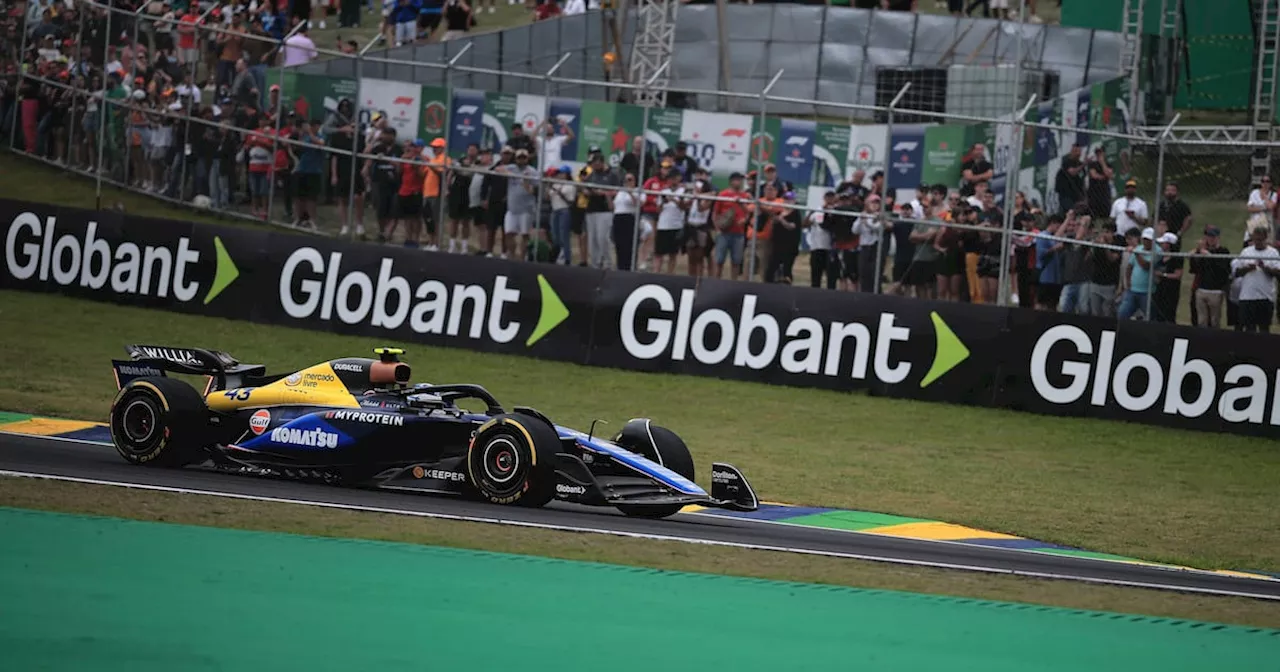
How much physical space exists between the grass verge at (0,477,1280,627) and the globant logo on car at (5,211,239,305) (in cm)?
1031

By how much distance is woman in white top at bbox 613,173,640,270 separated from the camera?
21.7 metres

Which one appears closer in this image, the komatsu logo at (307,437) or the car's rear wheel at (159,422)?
the komatsu logo at (307,437)

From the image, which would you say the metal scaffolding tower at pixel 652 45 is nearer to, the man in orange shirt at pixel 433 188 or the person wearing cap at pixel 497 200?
the man in orange shirt at pixel 433 188

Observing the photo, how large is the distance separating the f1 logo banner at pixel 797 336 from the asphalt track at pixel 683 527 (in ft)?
21.8

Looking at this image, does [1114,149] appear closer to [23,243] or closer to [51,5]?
[23,243]

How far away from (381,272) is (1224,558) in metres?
11.3

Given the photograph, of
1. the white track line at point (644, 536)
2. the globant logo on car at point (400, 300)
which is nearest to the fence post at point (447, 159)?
the globant logo on car at point (400, 300)

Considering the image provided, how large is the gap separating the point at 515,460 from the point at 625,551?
1.33 meters

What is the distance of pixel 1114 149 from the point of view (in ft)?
74.5

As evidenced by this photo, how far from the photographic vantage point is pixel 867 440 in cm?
1795

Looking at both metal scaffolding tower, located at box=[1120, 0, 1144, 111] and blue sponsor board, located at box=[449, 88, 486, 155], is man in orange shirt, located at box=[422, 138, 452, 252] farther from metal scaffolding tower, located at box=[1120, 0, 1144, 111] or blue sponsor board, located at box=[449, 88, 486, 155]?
metal scaffolding tower, located at box=[1120, 0, 1144, 111]

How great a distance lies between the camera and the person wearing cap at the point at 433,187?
22625 millimetres

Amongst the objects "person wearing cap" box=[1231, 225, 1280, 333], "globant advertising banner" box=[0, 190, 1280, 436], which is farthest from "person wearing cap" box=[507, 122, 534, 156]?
"person wearing cap" box=[1231, 225, 1280, 333]

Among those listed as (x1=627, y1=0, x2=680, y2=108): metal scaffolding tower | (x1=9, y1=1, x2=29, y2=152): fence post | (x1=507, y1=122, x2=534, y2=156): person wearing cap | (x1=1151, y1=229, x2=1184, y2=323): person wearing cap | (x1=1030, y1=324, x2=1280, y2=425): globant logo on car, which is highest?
(x1=627, y1=0, x2=680, y2=108): metal scaffolding tower
